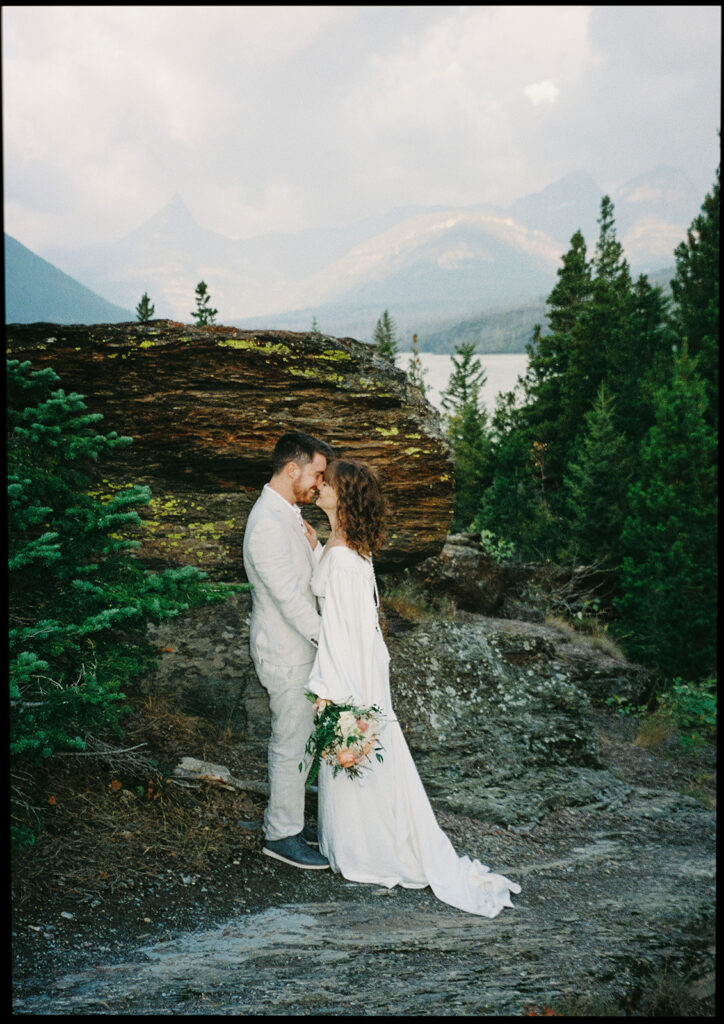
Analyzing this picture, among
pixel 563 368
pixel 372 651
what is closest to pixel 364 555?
pixel 372 651

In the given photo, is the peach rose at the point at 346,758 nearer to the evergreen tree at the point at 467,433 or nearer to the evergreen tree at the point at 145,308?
the evergreen tree at the point at 145,308

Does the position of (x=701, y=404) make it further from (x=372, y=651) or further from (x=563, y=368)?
(x=563, y=368)

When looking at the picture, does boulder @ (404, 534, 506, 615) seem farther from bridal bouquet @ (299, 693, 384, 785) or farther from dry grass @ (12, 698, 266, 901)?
bridal bouquet @ (299, 693, 384, 785)

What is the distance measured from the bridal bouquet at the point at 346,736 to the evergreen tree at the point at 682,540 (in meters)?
8.81

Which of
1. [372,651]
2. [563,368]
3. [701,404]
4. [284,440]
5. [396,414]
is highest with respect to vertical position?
[563,368]

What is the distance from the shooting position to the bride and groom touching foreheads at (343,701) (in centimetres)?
443

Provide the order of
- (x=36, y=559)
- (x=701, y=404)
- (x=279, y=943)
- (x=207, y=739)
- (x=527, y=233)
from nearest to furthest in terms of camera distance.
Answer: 1. (x=279, y=943)
2. (x=36, y=559)
3. (x=207, y=739)
4. (x=701, y=404)
5. (x=527, y=233)

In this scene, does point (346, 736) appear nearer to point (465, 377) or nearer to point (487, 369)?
point (465, 377)

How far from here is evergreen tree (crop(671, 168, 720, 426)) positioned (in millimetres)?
19000

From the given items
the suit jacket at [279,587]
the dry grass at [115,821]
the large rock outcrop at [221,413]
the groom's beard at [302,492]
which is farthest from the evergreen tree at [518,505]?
the dry grass at [115,821]

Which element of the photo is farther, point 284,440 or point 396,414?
point 396,414

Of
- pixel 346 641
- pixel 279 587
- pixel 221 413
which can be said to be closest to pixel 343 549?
pixel 279 587

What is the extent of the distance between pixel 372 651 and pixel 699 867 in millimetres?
3123

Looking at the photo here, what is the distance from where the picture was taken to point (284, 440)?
4938 mm
